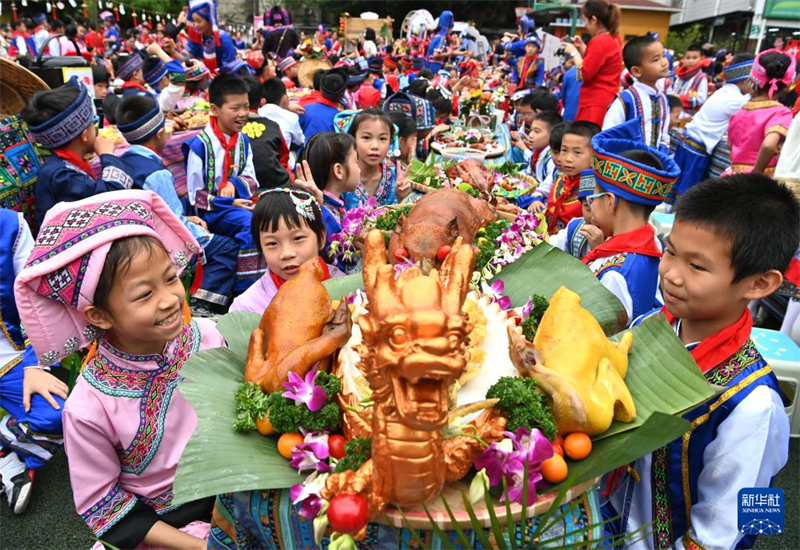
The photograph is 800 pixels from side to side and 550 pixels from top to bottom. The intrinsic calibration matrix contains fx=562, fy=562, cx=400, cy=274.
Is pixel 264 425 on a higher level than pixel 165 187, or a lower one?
higher

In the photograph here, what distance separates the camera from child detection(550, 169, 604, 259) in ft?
9.29

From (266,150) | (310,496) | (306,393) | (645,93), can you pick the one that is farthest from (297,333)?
(645,93)

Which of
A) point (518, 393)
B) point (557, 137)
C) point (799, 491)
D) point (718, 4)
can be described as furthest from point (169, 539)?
point (718, 4)

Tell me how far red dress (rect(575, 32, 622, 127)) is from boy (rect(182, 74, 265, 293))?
367 centimetres

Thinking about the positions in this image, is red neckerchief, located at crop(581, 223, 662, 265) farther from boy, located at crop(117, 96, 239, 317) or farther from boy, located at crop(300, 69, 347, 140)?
boy, located at crop(300, 69, 347, 140)

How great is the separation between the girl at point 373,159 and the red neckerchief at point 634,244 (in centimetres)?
165

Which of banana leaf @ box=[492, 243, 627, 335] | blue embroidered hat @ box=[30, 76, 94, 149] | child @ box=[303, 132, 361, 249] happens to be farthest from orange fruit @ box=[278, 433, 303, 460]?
blue embroidered hat @ box=[30, 76, 94, 149]

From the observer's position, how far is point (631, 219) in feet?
8.41

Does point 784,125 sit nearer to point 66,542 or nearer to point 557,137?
point 557,137

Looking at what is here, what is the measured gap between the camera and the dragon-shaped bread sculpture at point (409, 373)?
0.95m

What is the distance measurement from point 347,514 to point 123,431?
3.19 ft

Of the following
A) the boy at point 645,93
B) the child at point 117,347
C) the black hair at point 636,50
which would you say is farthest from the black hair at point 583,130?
the child at point 117,347

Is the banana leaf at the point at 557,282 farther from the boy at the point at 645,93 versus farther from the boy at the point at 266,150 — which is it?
the boy at the point at 266,150

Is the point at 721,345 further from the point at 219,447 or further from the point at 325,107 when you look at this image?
the point at 325,107
